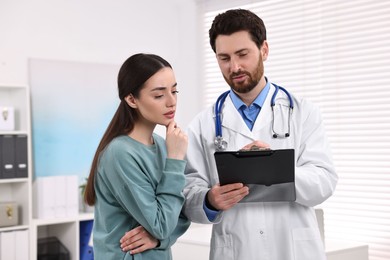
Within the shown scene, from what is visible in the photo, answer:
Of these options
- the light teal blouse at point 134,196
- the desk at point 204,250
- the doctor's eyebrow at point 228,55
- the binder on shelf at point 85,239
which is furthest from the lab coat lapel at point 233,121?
the binder on shelf at point 85,239

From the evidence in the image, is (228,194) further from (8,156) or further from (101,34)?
(101,34)

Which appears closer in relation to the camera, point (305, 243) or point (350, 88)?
point (305, 243)

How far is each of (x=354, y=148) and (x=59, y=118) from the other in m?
2.33

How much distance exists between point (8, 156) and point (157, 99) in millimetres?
2709

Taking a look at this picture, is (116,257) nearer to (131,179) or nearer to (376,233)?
(131,179)

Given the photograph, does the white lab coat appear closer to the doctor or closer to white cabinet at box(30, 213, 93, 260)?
the doctor

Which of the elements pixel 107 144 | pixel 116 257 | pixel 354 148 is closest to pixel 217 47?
pixel 107 144

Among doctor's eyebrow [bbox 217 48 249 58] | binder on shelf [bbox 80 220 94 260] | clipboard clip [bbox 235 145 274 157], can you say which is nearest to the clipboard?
clipboard clip [bbox 235 145 274 157]

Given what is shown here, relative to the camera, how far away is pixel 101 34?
4.90 meters

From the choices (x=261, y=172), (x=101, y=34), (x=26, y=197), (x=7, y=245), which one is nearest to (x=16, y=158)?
(x=26, y=197)

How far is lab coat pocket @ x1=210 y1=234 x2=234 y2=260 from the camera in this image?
1.76 metres

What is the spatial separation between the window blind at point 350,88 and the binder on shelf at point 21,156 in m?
2.02

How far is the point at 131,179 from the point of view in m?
1.57

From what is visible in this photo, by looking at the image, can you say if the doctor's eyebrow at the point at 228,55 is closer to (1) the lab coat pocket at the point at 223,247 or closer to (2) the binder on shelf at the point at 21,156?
(1) the lab coat pocket at the point at 223,247
